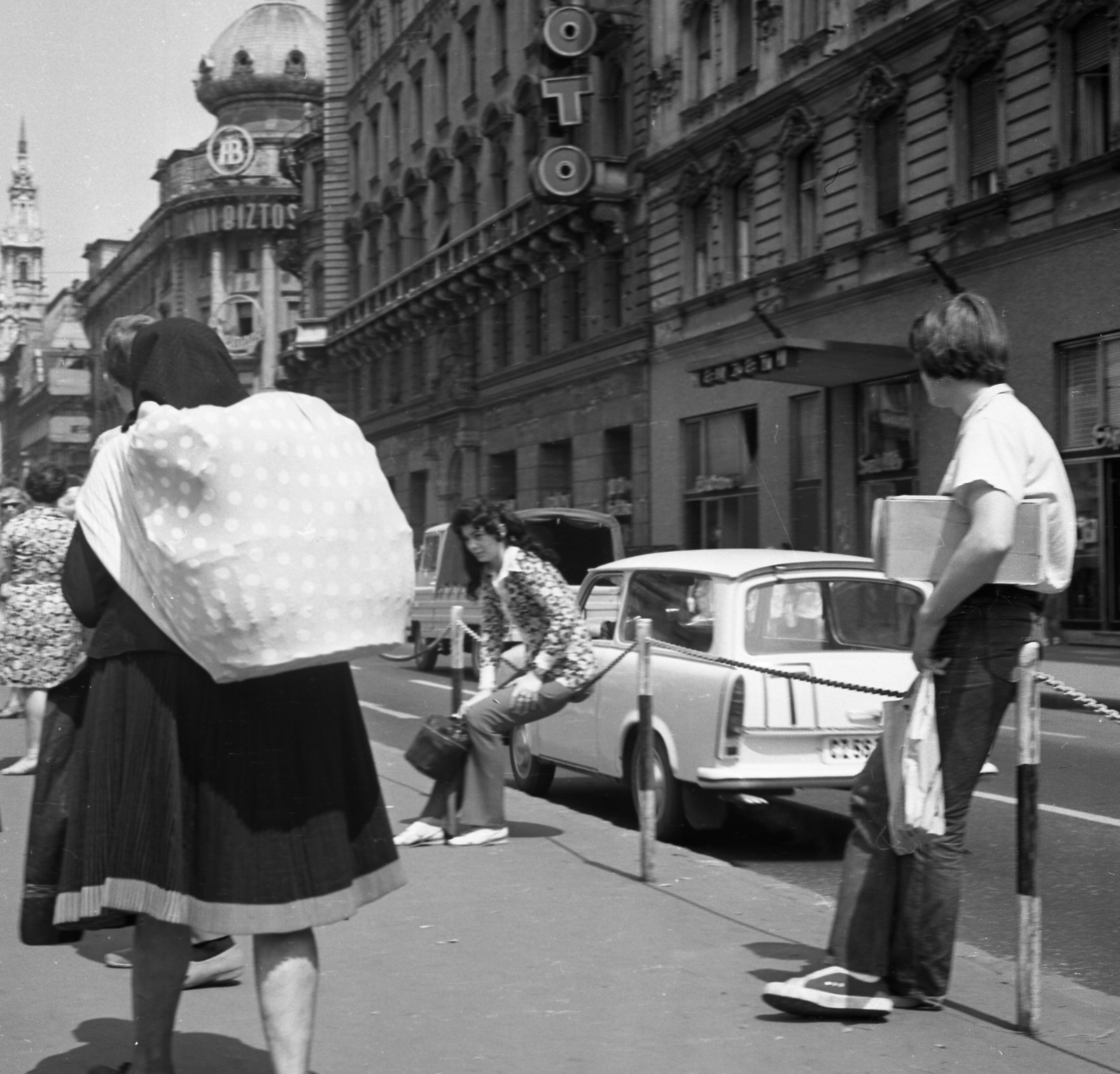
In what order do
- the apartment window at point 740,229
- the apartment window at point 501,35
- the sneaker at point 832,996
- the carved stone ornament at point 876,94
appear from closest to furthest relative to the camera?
the sneaker at point 832,996
the carved stone ornament at point 876,94
the apartment window at point 740,229
the apartment window at point 501,35

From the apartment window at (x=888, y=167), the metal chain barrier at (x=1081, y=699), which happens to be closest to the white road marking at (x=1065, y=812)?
the metal chain barrier at (x=1081, y=699)

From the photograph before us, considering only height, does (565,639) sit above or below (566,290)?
below

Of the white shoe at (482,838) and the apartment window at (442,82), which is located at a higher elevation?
the apartment window at (442,82)

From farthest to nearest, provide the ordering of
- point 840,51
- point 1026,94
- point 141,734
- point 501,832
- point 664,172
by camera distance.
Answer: point 664,172
point 840,51
point 1026,94
point 501,832
point 141,734

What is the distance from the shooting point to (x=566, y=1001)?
500 cm

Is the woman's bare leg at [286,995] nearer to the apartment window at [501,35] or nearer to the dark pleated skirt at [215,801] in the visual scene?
the dark pleated skirt at [215,801]

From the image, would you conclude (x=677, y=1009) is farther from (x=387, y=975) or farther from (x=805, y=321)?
(x=805, y=321)

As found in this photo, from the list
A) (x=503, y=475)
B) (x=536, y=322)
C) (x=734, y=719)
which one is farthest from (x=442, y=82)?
(x=734, y=719)

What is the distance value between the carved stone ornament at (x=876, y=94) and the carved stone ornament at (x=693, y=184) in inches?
213

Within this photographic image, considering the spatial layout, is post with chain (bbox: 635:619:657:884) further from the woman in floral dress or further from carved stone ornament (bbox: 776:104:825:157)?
carved stone ornament (bbox: 776:104:825:157)

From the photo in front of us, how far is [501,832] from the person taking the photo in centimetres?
798

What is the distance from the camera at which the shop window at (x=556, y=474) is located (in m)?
39.7

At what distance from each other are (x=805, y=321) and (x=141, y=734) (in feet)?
84.4

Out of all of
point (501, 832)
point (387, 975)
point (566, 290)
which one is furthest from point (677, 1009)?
point (566, 290)
